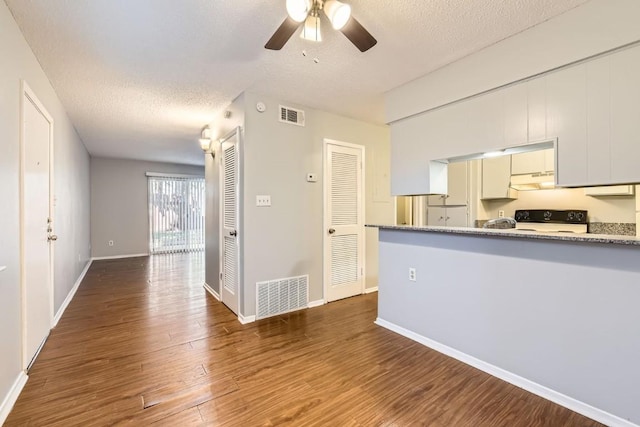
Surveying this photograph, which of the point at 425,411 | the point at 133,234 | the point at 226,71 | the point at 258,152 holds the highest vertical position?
the point at 226,71

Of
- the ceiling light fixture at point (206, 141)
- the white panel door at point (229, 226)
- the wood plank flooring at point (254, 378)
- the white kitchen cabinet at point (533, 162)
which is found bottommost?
the wood plank flooring at point (254, 378)

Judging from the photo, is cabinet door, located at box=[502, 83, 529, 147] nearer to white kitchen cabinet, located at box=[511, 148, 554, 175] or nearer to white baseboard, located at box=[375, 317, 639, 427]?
white baseboard, located at box=[375, 317, 639, 427]

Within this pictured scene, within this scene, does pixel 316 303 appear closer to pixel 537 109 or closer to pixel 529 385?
pixel 529 385

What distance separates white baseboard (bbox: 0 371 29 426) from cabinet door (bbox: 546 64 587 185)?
3.67 m

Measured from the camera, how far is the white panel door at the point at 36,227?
211 centimetres

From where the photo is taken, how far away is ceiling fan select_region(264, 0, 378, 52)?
150 cm

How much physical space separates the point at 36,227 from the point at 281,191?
2.16 m

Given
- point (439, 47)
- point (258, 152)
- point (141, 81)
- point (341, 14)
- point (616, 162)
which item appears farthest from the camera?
point (258, 152)

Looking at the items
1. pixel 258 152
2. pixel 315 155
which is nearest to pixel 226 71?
pixel 258 152

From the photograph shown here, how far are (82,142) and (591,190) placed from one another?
7816 mm

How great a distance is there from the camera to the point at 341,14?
153cm

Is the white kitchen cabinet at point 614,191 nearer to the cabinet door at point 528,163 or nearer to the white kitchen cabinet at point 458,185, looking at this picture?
the cabinet door at point 528,163

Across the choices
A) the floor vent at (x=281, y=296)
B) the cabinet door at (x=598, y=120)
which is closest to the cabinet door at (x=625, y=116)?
the cabinet door at (x=598, y=120)

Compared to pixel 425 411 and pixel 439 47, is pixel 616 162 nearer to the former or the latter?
pixel 439 47
